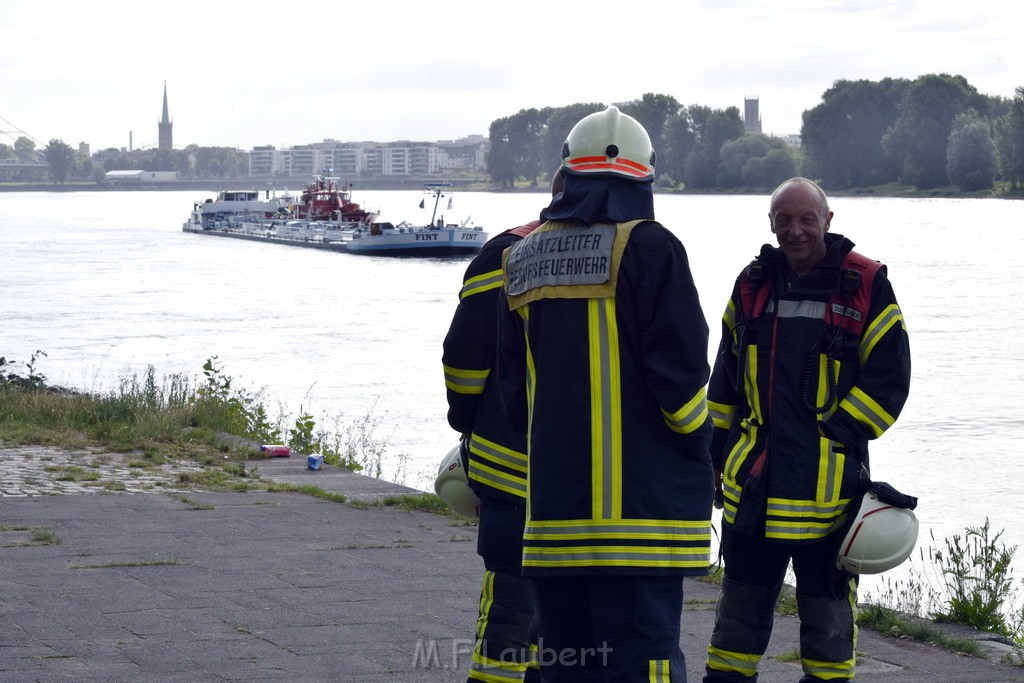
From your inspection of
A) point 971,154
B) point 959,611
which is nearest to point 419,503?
point 959,611

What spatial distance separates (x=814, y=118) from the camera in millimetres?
114375

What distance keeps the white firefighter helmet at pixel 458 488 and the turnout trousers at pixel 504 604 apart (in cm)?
34

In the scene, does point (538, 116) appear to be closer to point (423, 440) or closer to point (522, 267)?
point (423, 440)

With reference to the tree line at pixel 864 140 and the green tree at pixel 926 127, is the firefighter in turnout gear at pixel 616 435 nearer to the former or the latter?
the tree line at pixel 864 140

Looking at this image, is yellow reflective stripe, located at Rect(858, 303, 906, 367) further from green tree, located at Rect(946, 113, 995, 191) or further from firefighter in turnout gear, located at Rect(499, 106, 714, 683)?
green tree, located at Rect(946, 113, 995, 191)

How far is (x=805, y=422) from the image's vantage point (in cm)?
407

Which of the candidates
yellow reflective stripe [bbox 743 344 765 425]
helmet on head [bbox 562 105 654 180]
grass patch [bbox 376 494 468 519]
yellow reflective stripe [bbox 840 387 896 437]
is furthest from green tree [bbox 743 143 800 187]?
helmet on head [bbox 562 105 654 180]

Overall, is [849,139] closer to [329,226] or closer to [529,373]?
[329,226]

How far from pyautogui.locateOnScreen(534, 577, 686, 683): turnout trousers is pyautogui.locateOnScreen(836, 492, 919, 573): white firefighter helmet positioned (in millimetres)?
790

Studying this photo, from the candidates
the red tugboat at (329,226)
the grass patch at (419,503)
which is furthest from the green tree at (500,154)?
the grass patch at (419,503)

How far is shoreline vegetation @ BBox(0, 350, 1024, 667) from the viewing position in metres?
5.78

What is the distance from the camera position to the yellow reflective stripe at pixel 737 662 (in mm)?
4160

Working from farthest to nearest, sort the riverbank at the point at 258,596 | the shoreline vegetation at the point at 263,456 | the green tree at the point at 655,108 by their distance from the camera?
1. the green tree at the point at 655,108
2. the shoreline vegetation at the point at 263,456
3. the riverbank at the point at 258,596

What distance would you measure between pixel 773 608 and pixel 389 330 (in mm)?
26750
